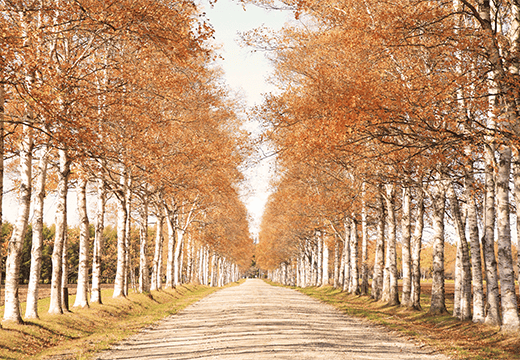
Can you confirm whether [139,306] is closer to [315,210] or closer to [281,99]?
[281,99]

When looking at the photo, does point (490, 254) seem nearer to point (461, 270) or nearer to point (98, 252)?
point (461, 270)

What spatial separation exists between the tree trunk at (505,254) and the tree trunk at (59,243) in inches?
489

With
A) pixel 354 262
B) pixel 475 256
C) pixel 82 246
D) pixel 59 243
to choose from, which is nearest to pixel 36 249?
pixel 59 243

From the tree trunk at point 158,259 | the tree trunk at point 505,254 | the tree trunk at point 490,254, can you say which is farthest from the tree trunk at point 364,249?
the tree trunk at point 505,254

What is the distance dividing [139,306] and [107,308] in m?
3.16

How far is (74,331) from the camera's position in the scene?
13211mm

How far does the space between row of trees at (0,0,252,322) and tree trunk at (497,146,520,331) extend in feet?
25.4

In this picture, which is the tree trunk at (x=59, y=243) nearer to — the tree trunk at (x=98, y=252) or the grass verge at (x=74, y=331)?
the grass verge at (x=74, y=331)

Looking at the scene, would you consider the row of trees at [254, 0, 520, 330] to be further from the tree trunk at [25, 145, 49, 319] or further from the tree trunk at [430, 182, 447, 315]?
the tree trunk at [25, 145, 49, 319]

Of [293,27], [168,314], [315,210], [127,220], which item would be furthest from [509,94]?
[315,210]

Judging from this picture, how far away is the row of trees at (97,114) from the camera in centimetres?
1000

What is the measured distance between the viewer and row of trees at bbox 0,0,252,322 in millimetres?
10000

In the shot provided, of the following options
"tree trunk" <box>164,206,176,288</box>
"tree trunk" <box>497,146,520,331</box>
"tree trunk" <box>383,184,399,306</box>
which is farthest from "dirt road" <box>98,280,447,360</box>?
"tree trunk" <box>164,206,176,288</box>

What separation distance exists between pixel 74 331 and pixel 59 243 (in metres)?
3.16
